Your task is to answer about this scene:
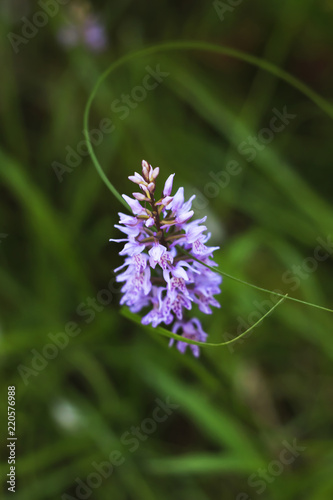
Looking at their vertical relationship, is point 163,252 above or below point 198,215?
below

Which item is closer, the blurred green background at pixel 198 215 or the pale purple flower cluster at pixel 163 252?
the pale purple flower cluster at pixel 163 252

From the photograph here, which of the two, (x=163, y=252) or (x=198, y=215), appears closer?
(x=163, y=252)

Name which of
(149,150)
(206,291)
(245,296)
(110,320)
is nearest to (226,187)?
(149,150)

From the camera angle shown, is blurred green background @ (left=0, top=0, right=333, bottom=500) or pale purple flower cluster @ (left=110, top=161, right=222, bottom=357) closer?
pale purple flower cluster @ (left=110, top=161, right=222, bottom=357)
